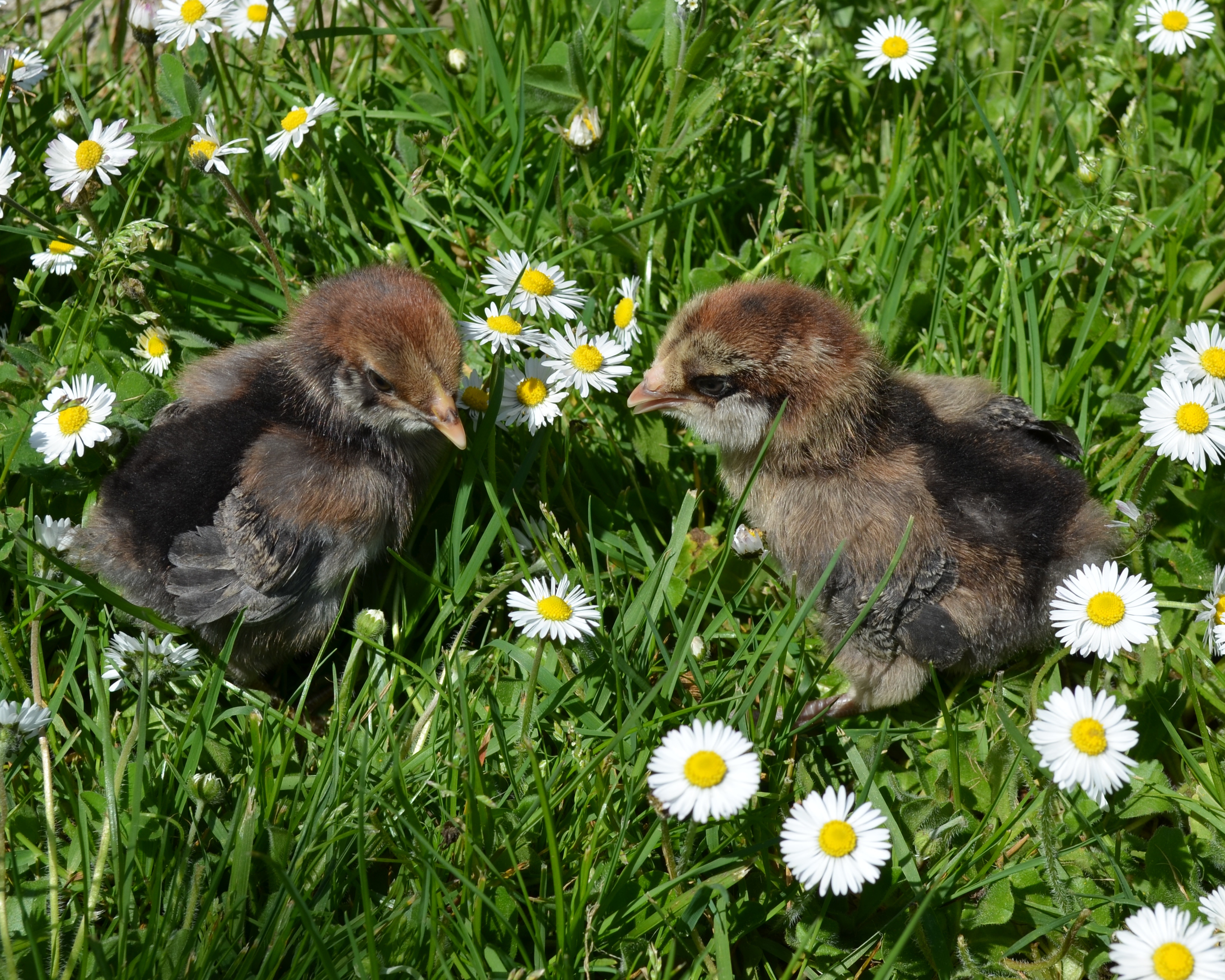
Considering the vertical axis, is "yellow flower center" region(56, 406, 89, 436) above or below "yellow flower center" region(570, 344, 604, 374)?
below

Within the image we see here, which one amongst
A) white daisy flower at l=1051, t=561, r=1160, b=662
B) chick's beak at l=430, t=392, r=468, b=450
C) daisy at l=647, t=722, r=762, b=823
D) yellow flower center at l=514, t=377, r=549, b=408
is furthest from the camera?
yellow flower center at l=514, t=377, r=549, b=408

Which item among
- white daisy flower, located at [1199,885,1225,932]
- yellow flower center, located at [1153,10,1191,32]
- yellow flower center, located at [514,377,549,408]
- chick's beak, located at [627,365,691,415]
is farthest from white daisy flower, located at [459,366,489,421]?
yellow flower center, located at [1153,10,1191,32]

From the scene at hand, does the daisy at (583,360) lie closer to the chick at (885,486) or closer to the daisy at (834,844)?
the chick at (885,486)

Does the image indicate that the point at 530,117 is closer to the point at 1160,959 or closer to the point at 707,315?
the point at 707,315

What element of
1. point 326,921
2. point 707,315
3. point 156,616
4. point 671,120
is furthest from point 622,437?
point 326,921

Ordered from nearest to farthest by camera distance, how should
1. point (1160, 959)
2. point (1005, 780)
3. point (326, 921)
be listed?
1. point (1160, 959)
2. point (326, 921)
3. point (1005, 780)

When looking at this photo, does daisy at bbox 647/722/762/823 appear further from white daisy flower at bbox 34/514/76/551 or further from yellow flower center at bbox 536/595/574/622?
white daisy flower at bbox 34/514/76/551
